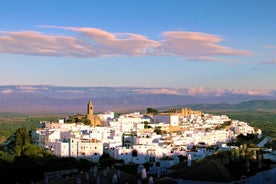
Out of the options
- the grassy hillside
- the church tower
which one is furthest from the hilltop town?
the grassy hillside

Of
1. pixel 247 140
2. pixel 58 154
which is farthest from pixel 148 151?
pixel 247 140

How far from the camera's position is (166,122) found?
58.5 m

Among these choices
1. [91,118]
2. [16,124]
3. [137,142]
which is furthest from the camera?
[16,124]

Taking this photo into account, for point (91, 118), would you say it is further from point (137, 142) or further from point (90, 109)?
point (137, 142)

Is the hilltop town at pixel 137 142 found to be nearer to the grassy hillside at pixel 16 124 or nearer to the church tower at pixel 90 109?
the church tower at pixel 90 109

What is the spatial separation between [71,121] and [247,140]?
58.6 feet

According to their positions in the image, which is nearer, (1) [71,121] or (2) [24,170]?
(2) [24,170]

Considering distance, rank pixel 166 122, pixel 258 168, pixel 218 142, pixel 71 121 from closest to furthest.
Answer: pixel 258 168 < pixel 218 142 < pixel 71 121 < pixel 166 122

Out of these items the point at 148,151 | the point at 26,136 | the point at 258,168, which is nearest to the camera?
the point at 258,168

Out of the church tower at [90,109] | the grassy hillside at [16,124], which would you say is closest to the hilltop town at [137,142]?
the church tower at [90,109]

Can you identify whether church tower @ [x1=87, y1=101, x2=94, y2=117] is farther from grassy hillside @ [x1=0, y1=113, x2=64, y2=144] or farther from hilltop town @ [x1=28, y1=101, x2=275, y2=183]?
grassy hillside @ [x1=0, y1=113, x2=64, y2=144]

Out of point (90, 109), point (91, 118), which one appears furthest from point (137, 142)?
point (90, 109)

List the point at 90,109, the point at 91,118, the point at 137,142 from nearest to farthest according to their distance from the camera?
the point at 137,142 < the point at 91,118 < the point at 90,109

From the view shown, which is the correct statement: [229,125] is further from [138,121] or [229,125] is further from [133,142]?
[133,142]
